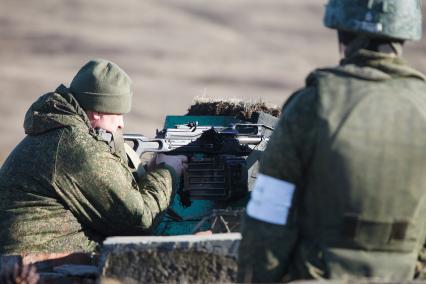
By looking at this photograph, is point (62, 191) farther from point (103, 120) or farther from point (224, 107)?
point (224, 107)

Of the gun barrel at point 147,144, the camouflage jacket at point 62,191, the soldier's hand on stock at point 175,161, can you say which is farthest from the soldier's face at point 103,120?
the gun barrel at point 147,144

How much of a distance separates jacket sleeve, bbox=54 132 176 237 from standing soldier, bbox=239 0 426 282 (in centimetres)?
258

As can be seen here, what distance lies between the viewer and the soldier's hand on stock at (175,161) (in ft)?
25.5

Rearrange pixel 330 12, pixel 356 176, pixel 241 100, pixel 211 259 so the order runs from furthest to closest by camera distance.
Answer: pixel 241 100
pixel 211 259
pixel 330 12
pixel 356 176

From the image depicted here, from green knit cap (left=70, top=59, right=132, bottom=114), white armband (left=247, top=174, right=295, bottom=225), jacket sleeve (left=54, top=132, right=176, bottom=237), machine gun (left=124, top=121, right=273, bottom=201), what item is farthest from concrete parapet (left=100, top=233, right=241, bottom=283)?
machine gun (left=124, top=121, right=273, bottom=201)

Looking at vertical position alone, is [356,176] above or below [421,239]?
above

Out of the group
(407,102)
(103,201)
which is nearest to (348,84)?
(407,102)

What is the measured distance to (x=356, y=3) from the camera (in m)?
4.50

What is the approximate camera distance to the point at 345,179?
4.29m

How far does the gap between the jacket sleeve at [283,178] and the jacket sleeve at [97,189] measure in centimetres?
260

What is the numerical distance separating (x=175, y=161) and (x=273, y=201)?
3.58 meters

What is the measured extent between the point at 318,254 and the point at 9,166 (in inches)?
126

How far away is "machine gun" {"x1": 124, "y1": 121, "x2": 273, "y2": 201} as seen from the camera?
7707mm

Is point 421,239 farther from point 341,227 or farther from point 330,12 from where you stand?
point 330,12
